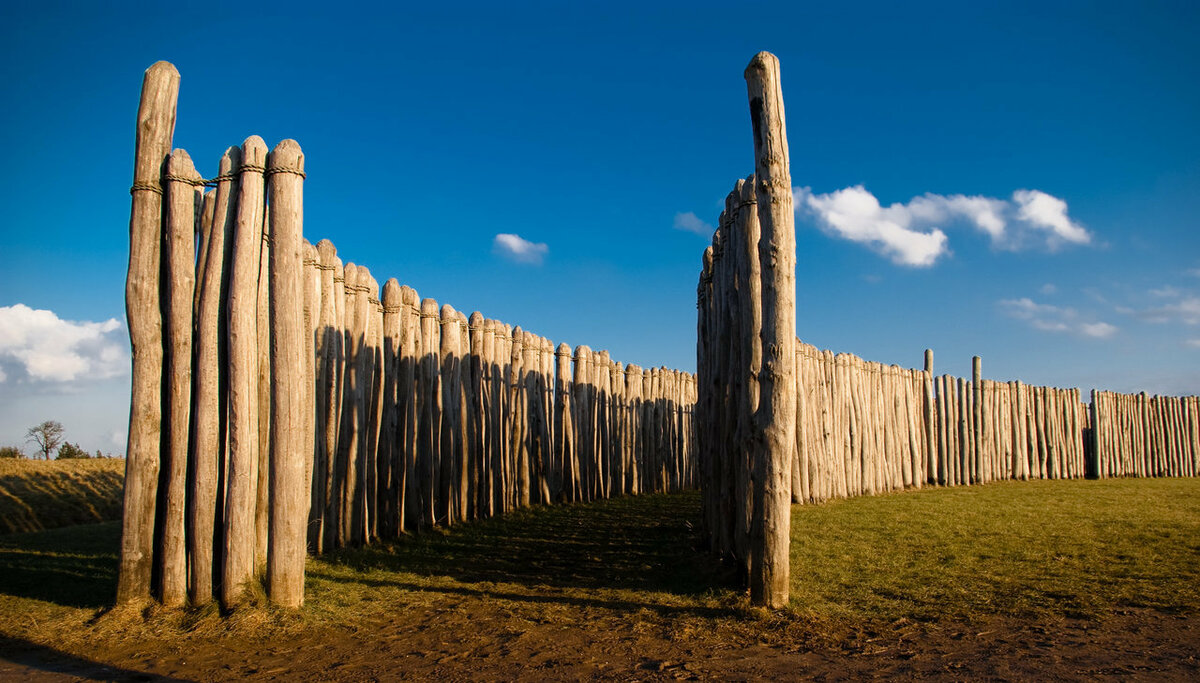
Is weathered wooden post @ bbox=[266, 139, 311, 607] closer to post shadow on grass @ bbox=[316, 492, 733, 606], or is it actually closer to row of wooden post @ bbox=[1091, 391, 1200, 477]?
post shadow on grass @ bbox=[316, 492, 733, 606]

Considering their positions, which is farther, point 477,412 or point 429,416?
point 477,412

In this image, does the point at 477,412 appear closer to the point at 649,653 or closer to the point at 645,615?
the point at 645,615

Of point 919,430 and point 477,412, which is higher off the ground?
point 477,412

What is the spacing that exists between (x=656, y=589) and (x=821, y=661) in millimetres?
1672

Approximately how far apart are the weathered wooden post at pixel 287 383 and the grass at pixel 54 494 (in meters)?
5.59

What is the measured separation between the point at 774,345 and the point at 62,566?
5.59 meters

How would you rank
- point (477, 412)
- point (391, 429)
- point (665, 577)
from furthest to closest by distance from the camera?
point (477, 412) → point (391, 429) → point (665, 577)

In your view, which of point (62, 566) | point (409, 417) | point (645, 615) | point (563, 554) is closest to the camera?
point (645, 615)

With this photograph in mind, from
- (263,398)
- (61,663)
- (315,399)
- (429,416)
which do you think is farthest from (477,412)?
(61,663)

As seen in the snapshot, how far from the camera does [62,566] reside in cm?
562

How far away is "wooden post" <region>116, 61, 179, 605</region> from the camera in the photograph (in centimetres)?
446

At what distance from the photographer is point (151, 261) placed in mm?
4676

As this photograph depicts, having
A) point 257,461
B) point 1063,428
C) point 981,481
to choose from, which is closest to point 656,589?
point 257,461

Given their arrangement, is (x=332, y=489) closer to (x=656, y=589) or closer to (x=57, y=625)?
(x=57, y=625)
